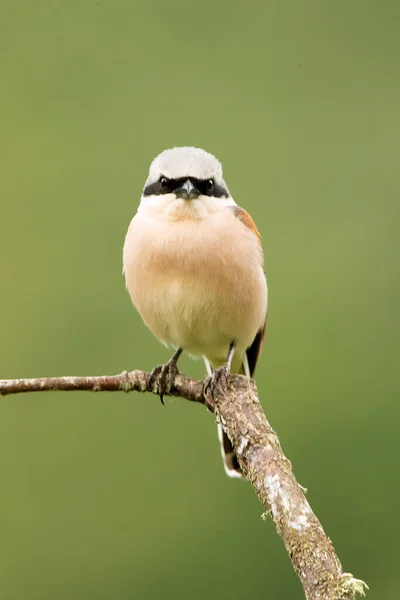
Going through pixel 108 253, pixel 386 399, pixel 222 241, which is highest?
pixel 222 241

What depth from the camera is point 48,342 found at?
6.40 meters

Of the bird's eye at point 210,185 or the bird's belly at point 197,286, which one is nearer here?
the bird's belly at point 197,286

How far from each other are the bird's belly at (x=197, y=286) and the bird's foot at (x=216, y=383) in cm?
45

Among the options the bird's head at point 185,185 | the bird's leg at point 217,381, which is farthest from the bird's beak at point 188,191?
the bird's leg at point 217,381

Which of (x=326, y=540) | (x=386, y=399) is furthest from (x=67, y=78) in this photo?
(x=326, y=540)

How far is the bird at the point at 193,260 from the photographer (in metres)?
3.62

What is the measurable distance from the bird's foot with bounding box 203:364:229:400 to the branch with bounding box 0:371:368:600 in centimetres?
2

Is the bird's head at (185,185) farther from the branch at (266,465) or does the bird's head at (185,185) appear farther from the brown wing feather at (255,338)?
the branch at (266,465)

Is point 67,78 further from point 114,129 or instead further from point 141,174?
point 141,174

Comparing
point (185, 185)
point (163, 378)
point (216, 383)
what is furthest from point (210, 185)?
point (216, 383)

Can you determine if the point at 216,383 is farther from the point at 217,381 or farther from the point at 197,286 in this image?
the point at 197,286

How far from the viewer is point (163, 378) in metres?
3.33

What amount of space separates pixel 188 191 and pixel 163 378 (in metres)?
0.74

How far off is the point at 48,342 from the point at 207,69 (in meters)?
2.53
